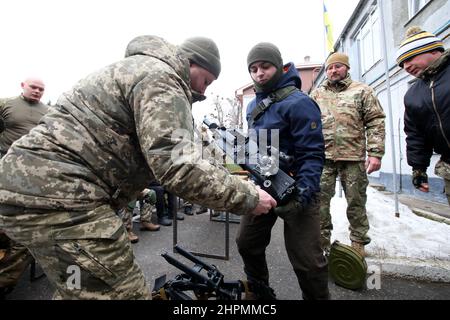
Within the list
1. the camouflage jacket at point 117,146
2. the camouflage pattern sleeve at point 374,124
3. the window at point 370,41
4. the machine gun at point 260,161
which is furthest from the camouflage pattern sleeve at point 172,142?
the window at point 370,41

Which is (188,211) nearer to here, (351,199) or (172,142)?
(351,199)

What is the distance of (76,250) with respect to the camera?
3.79 ft

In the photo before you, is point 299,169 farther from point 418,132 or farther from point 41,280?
point 41,280

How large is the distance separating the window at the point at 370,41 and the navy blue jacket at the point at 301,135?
909cm

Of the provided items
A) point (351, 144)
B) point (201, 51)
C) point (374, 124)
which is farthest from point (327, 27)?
point (201, 51)

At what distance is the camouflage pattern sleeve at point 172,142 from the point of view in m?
1.12

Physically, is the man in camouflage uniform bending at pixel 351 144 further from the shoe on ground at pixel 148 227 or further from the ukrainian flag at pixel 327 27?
the ukrainian flag at pixel 327 27

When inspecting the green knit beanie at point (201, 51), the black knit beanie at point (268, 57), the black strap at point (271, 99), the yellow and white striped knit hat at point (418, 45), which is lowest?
the black strap at point (271, 99)

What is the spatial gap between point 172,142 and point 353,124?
2618 millimetres

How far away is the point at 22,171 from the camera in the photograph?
118cm

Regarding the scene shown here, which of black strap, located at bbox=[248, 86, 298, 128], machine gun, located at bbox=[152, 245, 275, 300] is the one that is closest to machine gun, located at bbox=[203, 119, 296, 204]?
black strap, located at bbox=[248, 86, 298, 128]

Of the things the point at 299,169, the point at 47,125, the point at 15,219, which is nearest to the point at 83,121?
→ the point at 47,125
